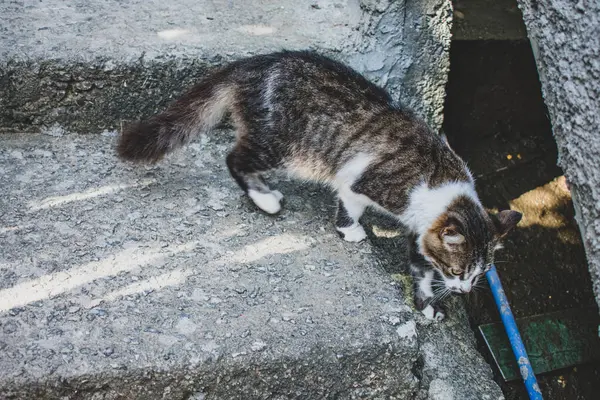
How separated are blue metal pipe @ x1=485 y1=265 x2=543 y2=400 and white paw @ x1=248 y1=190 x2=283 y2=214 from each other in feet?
3.03

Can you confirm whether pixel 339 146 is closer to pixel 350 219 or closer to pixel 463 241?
pixel 350 219

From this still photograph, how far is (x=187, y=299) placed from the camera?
240 cm

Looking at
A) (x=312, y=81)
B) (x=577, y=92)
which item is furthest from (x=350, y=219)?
(x=577, y=92)

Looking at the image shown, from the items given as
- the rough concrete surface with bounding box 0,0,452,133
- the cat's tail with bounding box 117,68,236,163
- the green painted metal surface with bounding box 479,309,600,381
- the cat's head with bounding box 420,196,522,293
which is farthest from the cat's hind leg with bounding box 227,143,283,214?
the green painted metal surface with bounding box 479,309,600,381

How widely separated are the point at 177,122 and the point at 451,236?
1.17 meters

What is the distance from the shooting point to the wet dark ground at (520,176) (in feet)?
11.5

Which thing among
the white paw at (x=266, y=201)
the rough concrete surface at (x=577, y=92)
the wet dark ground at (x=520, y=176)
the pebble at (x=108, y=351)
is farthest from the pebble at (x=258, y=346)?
the wet dark ground at (x=520, y=176)

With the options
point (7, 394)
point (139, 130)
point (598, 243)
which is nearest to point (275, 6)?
point (139, 130)

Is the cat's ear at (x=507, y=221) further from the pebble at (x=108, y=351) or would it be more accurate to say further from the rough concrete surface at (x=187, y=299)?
the pebble at (x=108, y=351)

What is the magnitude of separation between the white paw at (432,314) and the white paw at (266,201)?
27.8 inches

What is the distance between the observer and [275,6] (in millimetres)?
3512

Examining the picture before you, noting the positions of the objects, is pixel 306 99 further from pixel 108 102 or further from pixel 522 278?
pixel 522 278

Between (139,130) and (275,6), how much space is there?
111cm

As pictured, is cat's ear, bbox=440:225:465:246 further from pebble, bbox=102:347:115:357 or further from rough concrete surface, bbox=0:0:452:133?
pebble, bbox=102:347:115:357
